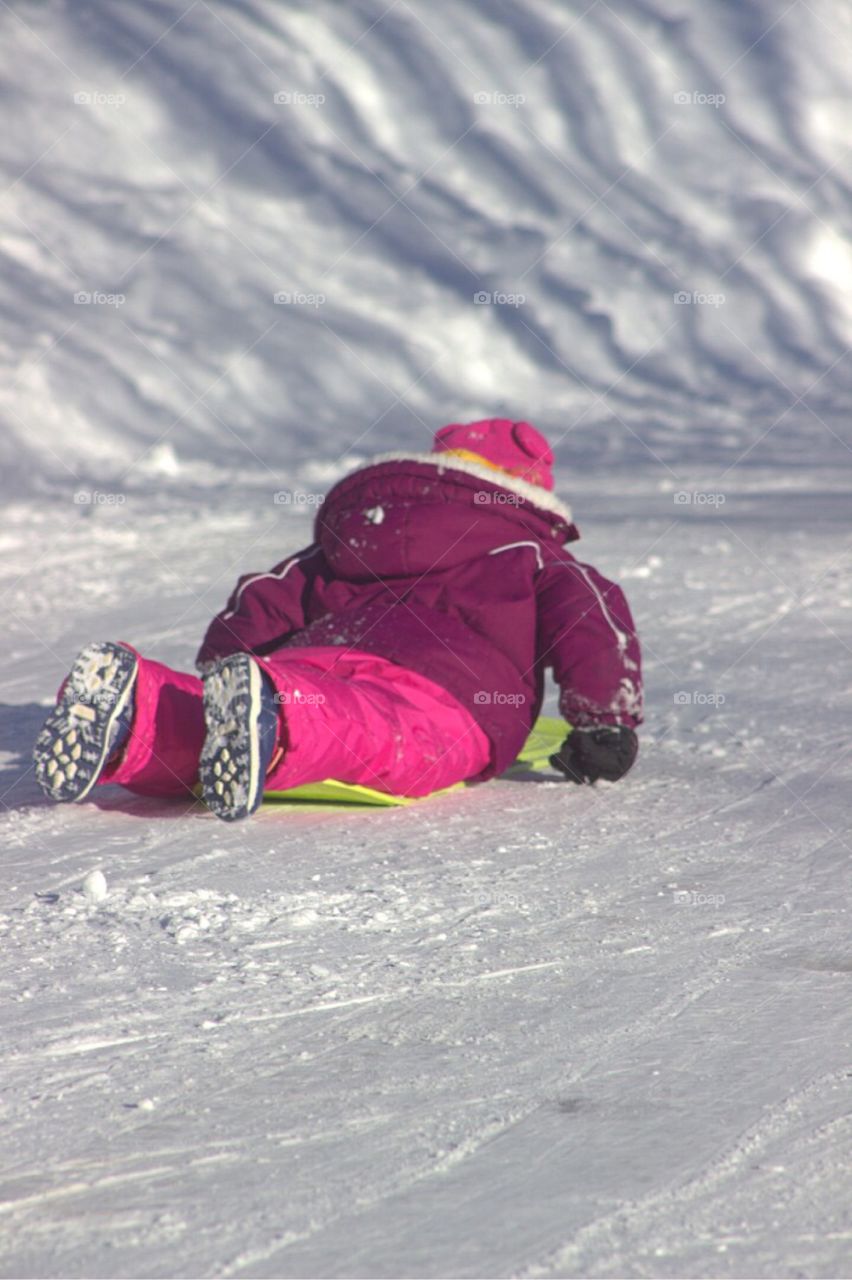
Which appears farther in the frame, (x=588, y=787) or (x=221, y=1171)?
(x=588, y=787)

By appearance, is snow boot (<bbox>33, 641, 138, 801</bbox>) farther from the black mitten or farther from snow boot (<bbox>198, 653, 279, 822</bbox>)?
the black mitten

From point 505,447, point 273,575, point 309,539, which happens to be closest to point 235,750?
point 273,575

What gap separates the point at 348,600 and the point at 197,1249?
5.24ft

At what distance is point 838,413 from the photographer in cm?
991

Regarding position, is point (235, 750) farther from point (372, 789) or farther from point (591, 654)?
point (591, 654)

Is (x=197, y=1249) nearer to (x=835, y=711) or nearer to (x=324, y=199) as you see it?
(x=835, y=711)

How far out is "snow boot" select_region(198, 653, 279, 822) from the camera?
1.99 m

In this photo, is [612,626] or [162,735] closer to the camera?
[162,735]

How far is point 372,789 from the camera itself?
91.4 inches

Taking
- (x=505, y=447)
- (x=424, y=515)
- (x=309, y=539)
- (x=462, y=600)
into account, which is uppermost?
(x=309, y=539)

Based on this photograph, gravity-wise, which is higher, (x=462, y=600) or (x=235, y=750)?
(x=462, y=600)

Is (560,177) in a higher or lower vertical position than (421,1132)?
higher

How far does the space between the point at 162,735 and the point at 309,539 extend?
134 inches

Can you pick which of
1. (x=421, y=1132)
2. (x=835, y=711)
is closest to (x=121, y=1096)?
(x=421, y=1132)
